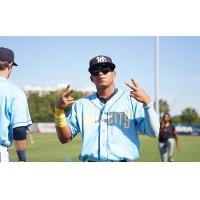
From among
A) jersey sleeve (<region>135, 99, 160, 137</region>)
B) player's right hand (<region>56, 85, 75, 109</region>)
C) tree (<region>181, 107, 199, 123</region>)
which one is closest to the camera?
jersey sleeve (<region>135, 99, 160, 137</region>)

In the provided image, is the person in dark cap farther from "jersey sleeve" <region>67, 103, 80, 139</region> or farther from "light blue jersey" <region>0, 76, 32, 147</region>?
"jersey sleeve" <region>67, 103, 80, 139</region>

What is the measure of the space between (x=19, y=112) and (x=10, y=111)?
103mm

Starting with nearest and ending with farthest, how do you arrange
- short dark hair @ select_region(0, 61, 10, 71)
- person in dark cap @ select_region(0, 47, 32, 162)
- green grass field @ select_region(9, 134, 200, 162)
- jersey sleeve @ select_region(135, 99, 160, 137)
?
jersey sleeve @ select_region(135, 99, 160, 137), person in dark cap @ select_region(0, 47, 32, 162), short dark hair @ select_region(0, 61, 10, 71), green grass field @ select_region(9, 134, 200, 162)

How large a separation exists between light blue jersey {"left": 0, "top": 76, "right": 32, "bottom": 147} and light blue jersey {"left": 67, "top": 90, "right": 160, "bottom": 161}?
469 millimetres

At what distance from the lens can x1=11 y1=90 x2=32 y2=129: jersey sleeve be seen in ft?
13.3

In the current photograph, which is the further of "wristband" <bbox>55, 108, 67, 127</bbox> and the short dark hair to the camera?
the short dark hair

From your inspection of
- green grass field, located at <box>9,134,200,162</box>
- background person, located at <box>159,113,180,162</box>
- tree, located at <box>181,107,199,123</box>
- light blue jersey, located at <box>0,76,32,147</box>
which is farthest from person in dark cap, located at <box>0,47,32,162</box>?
background person, located at <box>159,113,180,162</box>

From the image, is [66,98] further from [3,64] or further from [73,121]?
[3,64]

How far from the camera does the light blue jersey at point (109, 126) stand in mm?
3947

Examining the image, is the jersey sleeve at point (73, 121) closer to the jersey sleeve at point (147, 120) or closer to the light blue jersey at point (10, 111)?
the light blue jersey at point (10, 111)

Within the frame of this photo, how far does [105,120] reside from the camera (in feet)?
13.5
